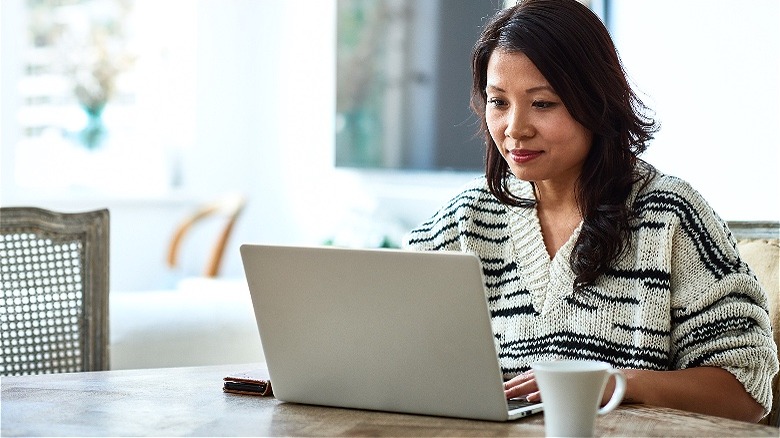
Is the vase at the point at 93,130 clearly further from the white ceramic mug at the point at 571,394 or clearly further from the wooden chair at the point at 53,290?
the white ceramic mug at the point at 571,394

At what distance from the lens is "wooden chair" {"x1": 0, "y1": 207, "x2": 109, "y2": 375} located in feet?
6.61

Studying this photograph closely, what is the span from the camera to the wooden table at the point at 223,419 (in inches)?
47.0

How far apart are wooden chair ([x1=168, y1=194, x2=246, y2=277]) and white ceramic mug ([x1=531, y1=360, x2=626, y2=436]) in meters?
3.87

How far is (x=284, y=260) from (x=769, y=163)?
1306mm

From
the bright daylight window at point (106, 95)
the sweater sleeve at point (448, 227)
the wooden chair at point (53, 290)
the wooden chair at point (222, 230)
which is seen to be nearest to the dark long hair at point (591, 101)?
the sweater sleeve at point (448, 227)

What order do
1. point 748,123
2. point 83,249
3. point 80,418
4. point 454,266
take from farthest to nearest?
point 748,123 → point 83,249 → point 80,418 → point 454,266

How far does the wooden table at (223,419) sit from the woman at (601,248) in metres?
0.21

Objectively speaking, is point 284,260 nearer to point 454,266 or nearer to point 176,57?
point 454,266

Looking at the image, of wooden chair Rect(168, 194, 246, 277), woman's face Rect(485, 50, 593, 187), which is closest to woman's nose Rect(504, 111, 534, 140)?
woman's face Rect(485, 50, 593, 187)

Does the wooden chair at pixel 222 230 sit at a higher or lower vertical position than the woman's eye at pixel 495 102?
lower

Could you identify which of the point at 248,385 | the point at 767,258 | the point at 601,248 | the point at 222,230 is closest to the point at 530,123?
the point at 601,248

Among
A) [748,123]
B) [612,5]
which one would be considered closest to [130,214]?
[612,5]

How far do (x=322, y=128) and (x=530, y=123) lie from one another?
334 centimetres

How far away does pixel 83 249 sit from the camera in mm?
2082
